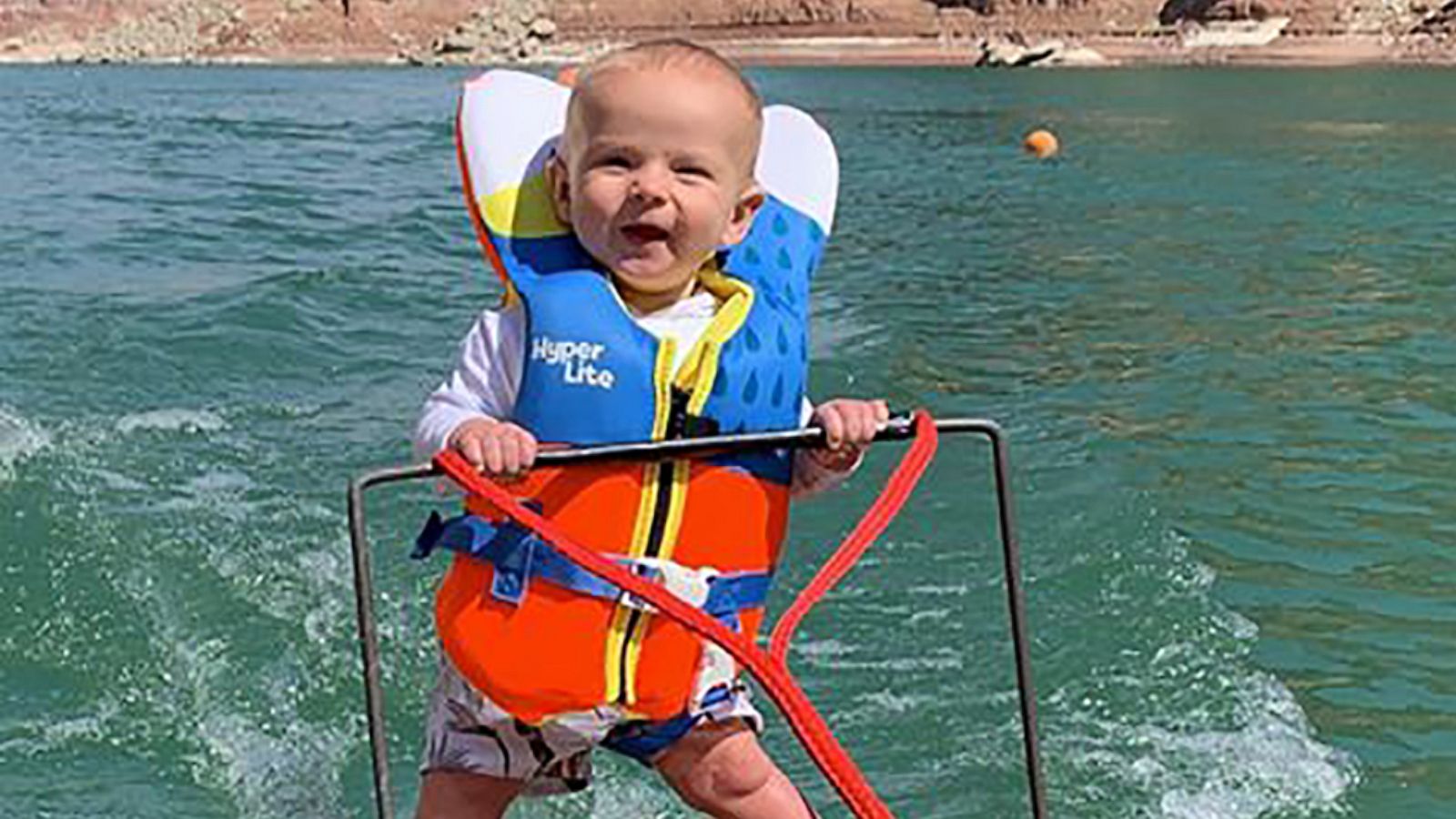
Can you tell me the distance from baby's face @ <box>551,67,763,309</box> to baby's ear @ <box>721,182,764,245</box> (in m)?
0.02

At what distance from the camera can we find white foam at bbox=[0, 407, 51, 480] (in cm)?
866

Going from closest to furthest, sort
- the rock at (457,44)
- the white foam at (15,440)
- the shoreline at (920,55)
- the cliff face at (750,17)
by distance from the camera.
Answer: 1. the white foam at (15,440)
2. the shoreline at (920,55)
3. the cliff face at (750,17)
4. the rock at (457,44)

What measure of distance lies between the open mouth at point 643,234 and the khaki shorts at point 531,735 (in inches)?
32.4

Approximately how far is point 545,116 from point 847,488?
503 cm

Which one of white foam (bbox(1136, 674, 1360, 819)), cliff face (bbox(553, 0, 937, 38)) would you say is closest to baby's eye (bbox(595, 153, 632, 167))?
white foam (bbox(1136, 674, 1360, 819))

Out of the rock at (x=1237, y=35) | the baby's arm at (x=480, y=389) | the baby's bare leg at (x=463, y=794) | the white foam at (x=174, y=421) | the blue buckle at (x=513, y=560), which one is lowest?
the rock at (x=1237, y=35)

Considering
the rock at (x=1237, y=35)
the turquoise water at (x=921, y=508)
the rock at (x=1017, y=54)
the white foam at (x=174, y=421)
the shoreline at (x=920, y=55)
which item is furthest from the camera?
the rock at (x=1017, y=54)

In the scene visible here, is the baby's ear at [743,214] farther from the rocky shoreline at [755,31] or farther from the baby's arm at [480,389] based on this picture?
the rocky shoreline at [755,31]

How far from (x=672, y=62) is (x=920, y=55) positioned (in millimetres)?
78753

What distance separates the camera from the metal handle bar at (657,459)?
298 cm

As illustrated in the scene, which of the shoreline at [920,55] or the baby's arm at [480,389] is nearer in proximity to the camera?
the baby's arm at [480,389]

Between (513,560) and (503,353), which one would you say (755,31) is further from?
(513,560)

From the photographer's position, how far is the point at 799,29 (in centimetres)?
8675

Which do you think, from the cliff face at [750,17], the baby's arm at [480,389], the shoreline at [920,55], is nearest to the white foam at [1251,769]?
the baby's arm at [480,389]
